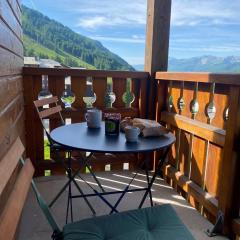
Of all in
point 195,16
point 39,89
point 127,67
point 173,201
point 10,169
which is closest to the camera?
point 10,169

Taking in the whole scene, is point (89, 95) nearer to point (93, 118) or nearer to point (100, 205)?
point (93, 118)

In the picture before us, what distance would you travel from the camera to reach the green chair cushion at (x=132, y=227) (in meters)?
1.25

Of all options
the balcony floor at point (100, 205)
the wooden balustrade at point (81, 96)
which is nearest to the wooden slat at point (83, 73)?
the wooden balustrade at point (81, 96)

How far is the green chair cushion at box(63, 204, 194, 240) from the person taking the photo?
1252 mm

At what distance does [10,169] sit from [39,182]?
210 cm

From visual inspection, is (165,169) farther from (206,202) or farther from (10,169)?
(10,169)

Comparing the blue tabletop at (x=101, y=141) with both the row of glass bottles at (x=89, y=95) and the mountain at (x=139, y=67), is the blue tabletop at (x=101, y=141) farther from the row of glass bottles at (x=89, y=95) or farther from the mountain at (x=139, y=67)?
the mountain at (x=139, y=67)

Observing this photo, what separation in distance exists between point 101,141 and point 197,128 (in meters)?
1.07

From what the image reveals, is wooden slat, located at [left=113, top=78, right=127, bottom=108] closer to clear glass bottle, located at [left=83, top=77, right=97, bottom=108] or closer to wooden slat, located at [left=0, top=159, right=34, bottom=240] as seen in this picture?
clear glass bottle, located at [left=83, top=77, right=97, bottom=108]

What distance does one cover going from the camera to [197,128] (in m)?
2.36

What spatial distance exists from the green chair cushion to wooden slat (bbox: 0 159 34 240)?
358 mm

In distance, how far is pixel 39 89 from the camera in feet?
9.57

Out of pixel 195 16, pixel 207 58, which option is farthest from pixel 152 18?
pixel 195 16

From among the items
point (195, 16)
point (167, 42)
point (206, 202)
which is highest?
point (195, 16)
